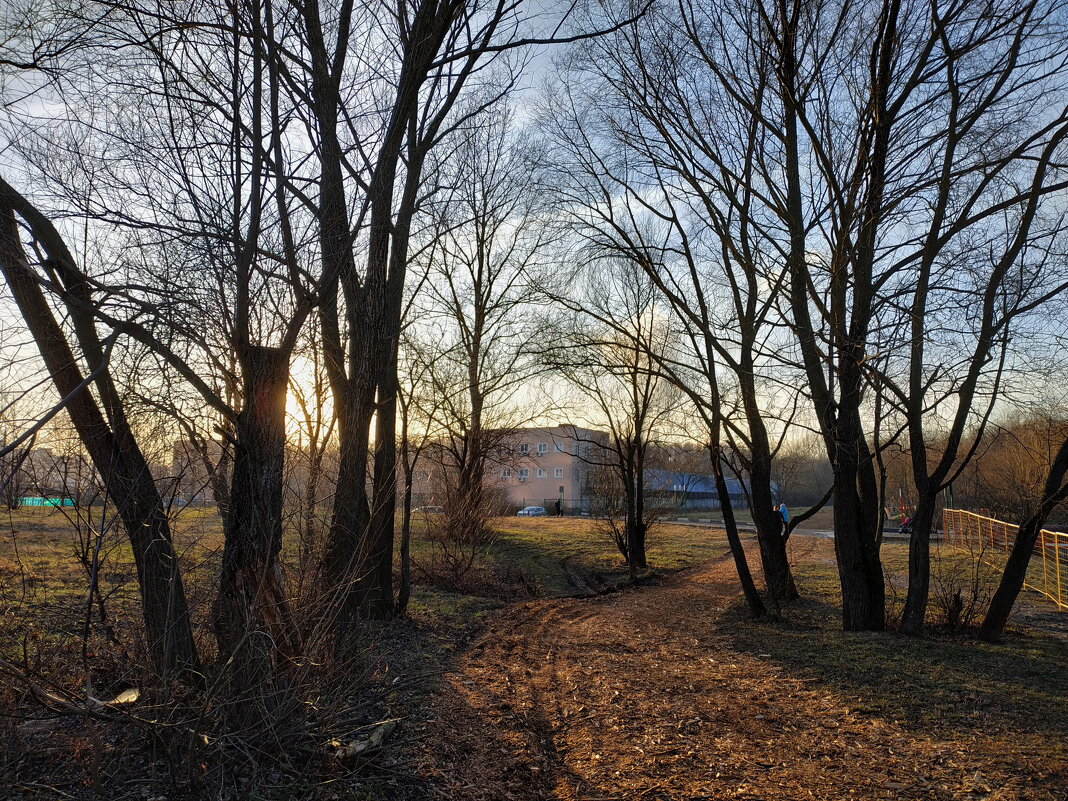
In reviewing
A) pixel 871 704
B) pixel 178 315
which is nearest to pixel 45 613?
pixel 178 315

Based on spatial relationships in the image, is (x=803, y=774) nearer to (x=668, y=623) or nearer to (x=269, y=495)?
(x=269, y=495)

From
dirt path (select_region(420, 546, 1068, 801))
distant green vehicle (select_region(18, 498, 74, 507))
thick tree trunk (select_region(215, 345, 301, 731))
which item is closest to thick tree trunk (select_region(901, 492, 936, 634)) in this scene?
dirt path (select_region(420, 546, 1068, 801))

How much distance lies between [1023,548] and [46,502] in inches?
402

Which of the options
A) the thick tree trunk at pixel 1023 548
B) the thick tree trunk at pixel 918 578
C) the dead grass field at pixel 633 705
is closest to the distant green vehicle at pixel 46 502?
the dead grass field at pixel 633 705

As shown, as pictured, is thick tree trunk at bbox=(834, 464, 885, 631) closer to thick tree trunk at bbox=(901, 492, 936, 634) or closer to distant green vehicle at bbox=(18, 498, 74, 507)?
thick tree trunk at bbox=(901, 492, 936, 634)

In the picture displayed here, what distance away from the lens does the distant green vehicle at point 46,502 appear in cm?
429

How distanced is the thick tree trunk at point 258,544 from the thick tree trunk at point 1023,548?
8616mm

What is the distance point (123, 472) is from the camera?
480 centimetres

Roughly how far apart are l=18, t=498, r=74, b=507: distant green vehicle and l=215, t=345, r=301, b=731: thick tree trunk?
0.96 m

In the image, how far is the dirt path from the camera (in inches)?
181

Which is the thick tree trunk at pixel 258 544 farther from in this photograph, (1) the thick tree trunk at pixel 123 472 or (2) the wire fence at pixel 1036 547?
(2) the wire fence at pixel 1036 547

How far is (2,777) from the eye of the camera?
3.39 metres

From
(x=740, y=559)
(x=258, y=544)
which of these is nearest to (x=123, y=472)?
(x=258, y=544)

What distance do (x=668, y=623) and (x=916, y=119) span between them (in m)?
7.73
